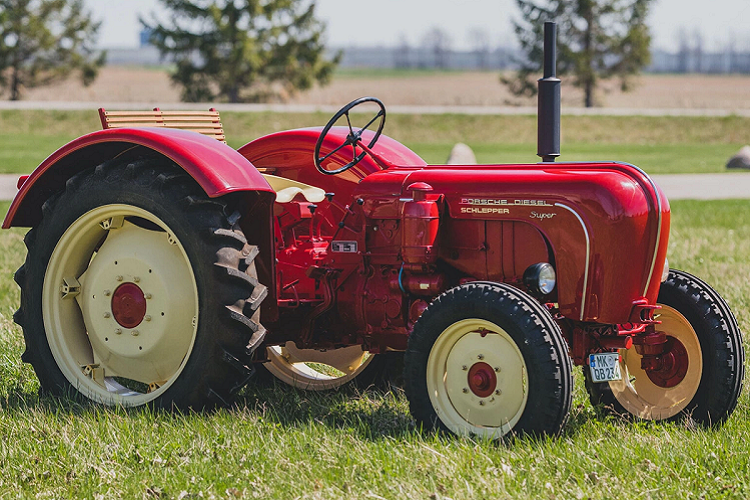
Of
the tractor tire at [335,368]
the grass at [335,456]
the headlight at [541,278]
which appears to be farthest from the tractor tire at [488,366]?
the tractor tire at [335,368]

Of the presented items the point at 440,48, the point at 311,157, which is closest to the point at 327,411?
the point at 311,157

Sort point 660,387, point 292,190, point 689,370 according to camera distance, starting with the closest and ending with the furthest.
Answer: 1. point 689,370
2. point 660,387
3. point 292,190

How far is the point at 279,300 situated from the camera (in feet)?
16.4

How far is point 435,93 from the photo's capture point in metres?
61.8

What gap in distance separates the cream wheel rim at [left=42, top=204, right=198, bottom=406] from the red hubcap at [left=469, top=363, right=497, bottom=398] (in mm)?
1273

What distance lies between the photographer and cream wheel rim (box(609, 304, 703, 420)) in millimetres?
4598

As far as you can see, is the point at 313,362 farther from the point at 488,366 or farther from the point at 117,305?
the point at 488,366

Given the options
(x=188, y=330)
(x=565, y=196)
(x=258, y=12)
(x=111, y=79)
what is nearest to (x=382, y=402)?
(x=188, y=330)

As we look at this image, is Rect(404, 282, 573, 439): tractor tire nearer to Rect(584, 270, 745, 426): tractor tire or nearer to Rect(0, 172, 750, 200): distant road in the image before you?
Rect(584, 270, 745, 426): tractor tire

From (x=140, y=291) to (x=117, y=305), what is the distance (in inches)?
6.3

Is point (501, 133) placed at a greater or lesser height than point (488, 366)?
lesser

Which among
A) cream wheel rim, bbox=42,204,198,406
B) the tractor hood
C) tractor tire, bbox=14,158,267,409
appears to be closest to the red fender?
tractor tire, bbox=14,158,267,409

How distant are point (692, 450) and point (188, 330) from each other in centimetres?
225

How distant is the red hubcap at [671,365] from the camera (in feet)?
15.3
